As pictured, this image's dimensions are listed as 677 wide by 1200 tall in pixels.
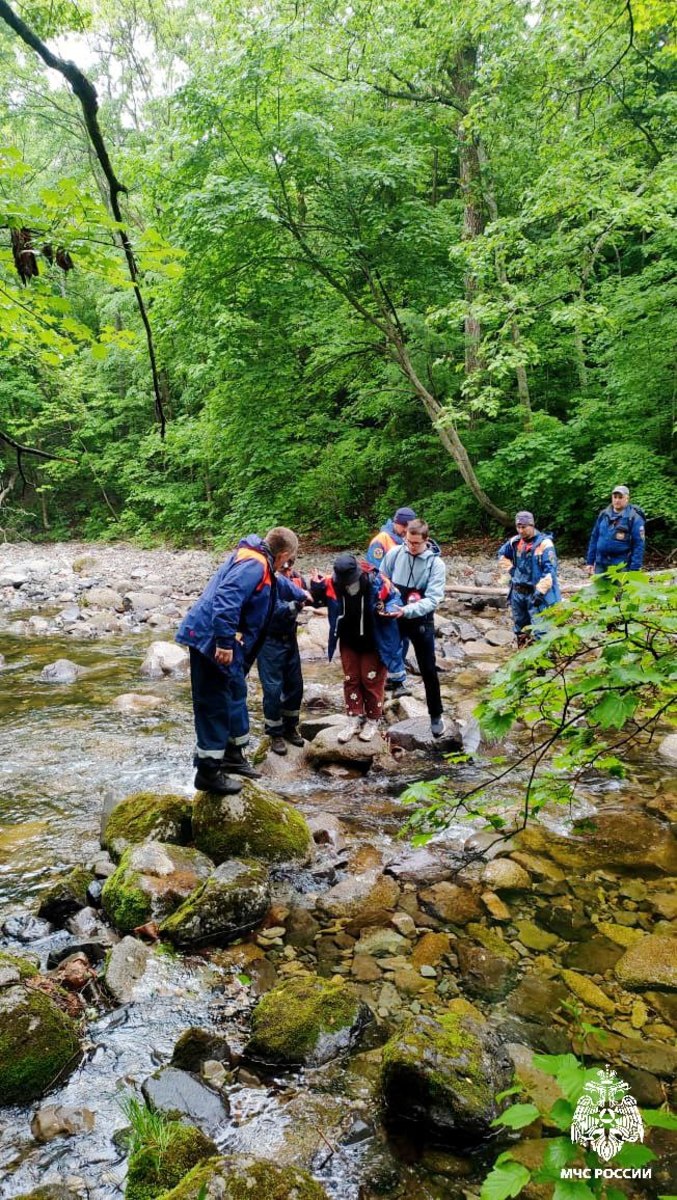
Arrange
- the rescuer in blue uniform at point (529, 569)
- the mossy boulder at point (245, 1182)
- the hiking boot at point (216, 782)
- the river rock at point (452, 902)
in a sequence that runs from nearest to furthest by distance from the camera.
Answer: the mossy boulder at point (245, 1182), the river rock at point (452, 902), the hiking boot at point (216, 782), the rescuer in blue uniform at point (529, 569)

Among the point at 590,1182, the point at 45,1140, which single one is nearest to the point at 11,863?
the point at 45,1140

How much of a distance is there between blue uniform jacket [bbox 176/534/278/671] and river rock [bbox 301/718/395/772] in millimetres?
1768

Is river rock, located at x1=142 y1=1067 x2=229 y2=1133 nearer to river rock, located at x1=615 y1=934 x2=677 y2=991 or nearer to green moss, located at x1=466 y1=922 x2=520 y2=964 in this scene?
green moss, located at x1=466 y1=922 x2=520 y2=964

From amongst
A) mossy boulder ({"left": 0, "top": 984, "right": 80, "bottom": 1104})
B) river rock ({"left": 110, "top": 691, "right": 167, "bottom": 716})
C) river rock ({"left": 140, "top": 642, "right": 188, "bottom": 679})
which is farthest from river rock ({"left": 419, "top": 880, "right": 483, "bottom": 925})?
river rock ({"left": 140, "top": 642, "right": 188, "bottom": 679})

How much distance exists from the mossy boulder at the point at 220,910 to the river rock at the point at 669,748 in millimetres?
4187

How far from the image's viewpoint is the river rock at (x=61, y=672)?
1030cm

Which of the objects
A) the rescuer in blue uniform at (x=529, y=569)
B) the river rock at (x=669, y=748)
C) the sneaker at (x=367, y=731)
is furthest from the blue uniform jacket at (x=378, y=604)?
the river rock at (x=669, y=748)

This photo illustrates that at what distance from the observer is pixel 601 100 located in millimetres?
12172

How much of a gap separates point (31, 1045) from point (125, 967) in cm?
73

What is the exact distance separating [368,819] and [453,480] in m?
14.8

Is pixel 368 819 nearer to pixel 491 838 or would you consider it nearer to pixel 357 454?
pixel 491 838

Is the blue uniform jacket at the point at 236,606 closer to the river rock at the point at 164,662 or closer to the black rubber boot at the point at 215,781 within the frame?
the black rubber boot at the point at 215,781

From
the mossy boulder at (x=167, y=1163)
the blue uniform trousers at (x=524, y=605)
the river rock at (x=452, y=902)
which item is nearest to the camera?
the mossy boulder at (x=167, y=1163)

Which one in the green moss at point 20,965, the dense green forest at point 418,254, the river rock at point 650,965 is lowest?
the river rock at point 650,965
